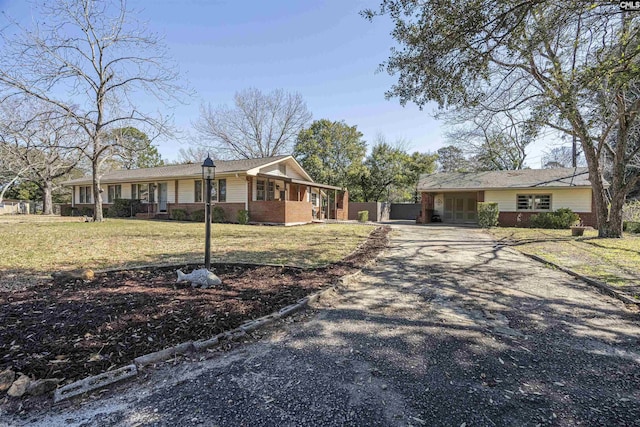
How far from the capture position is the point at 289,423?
1.98 meters

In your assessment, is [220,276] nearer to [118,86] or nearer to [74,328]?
[74,328]

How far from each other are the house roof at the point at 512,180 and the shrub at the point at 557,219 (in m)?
1.60

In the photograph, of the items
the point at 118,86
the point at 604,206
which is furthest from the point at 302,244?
the point at 118,86

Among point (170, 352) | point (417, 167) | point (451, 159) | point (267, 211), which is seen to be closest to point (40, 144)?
point (267, 211)

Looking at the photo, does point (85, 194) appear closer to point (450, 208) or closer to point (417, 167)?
point (450, 208)

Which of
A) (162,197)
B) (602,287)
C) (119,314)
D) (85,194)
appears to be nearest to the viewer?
(119,314)

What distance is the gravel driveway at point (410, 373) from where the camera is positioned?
2.06m

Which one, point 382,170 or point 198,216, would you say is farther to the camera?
point 382,170

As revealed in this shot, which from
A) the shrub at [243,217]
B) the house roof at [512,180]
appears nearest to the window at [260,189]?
the shrub at [243,217]

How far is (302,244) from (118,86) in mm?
13480

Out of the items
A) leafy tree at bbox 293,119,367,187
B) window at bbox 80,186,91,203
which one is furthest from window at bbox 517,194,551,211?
window at bbox 80,186,91,203

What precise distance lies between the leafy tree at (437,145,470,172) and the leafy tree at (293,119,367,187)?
49.1 feet

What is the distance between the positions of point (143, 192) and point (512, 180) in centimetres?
2506

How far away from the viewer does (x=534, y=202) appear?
19.7 metres
